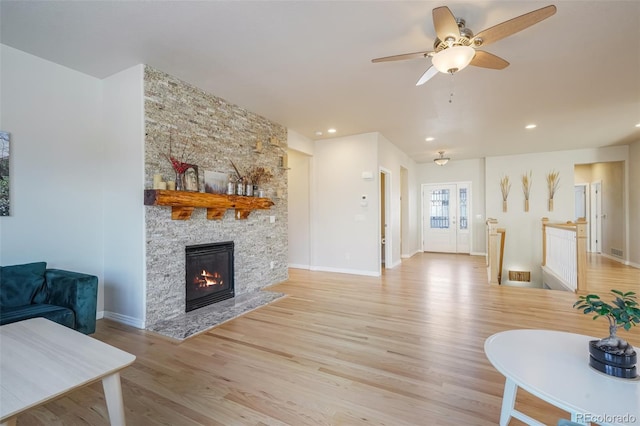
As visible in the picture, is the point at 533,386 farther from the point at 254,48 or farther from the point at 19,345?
the point at 254,48

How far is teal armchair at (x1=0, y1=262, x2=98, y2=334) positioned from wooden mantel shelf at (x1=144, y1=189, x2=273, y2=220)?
96 centimetres

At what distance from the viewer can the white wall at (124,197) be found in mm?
3191

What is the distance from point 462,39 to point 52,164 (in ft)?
13.7

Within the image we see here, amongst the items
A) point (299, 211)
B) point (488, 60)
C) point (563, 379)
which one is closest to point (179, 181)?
point (488, 60)

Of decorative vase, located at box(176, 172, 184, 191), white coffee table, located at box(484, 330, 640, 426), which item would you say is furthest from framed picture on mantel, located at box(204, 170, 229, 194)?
white coffee table, located at box(484, 330, 640, 426)

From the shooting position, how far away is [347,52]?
288 cm

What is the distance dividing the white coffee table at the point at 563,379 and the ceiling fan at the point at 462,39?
6.55ft

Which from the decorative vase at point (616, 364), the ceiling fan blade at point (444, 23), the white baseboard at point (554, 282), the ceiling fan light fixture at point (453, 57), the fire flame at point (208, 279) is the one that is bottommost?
the white baseboard at point (554, 282)

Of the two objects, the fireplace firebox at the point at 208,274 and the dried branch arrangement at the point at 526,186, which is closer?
the fireplace firebox at the point at 208,274

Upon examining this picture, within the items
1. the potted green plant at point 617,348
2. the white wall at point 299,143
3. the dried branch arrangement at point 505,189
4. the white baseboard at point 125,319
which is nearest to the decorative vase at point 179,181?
the white baseboard at point 125,319

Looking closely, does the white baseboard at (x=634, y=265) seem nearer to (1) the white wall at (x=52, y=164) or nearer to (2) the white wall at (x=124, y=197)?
(2) the white wall at (x=124, y=197)

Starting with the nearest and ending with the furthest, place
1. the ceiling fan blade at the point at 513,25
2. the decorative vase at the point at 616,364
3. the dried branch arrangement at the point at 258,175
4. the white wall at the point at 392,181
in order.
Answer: the decorative vase at the point at 616,364 → the ceiling fan blade at the point at 513,25 → the dried branch arrangement at the point at 258,175 → the white wall at the point at 392,181

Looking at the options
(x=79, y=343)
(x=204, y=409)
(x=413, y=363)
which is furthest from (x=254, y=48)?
(x=413, y=363)

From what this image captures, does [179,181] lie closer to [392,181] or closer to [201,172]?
[201,172]
